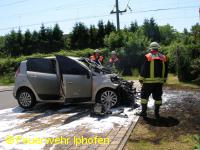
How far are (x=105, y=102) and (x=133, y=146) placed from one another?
13.0ft

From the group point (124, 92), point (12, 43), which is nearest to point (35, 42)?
point (12, 43)

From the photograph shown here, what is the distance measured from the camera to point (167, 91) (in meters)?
13.4

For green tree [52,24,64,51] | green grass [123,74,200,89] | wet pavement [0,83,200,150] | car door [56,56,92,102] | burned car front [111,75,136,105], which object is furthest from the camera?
green tree [52,24,64,51]

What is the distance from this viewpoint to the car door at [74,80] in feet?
32.8

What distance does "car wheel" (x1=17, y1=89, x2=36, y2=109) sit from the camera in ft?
35.6

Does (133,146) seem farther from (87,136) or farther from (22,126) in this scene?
(22,126)

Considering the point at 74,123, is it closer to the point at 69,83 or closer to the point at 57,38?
the point at 69,83

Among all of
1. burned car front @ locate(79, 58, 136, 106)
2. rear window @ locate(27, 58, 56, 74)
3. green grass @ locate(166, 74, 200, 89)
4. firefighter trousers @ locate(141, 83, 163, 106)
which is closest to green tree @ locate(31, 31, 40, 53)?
green grass @ locate(166, 74, 200, 89)

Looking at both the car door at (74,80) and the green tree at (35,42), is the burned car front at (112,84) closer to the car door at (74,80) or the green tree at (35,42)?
the car door at (74,80)

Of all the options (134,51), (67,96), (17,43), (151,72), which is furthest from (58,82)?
(17,43)

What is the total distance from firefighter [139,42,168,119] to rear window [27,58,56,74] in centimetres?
341

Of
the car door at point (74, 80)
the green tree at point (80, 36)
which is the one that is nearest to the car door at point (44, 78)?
the car door at point (74, 80)

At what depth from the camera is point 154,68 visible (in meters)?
8.43

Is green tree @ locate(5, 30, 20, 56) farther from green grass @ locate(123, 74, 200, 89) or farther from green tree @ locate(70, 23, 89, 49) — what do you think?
green grass @ locate(123, 74, 200, 89)
